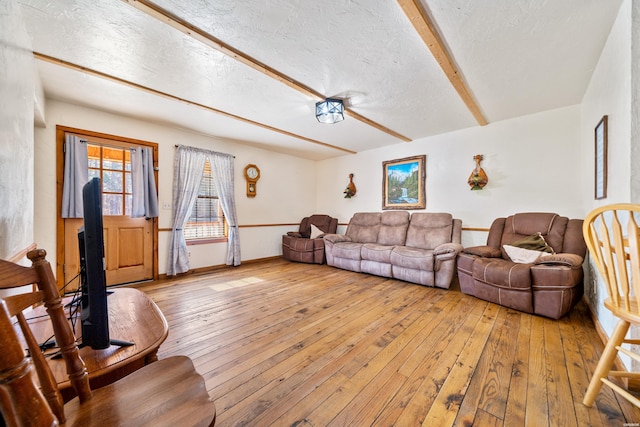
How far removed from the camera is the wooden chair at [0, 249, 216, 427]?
1.70ft

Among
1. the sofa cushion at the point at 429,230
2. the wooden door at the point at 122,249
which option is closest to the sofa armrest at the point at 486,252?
the sofa cushion at the point at 429,230

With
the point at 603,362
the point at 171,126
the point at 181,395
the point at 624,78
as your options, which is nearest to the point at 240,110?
the point at 171,126

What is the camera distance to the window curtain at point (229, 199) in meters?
4.38

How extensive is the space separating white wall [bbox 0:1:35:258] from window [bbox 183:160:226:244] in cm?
222

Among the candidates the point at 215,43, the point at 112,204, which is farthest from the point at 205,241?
the point at 215,43

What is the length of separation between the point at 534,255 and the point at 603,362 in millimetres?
1688

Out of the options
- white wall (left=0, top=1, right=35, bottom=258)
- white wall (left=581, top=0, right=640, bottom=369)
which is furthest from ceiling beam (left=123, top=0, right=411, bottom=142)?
white wall (left=581, top=0, right=640, bottom=369)

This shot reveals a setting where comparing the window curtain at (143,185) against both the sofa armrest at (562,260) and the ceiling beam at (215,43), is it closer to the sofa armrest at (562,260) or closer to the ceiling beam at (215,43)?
the ceiling beam at (215,43)

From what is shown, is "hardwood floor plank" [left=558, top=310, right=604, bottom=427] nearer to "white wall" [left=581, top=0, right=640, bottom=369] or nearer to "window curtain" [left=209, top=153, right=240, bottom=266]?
"white wall" [left=581, top=0, right=640, bottom=369]

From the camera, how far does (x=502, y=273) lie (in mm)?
2555

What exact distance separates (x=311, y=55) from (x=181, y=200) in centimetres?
301

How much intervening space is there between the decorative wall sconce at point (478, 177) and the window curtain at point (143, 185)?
466 cm

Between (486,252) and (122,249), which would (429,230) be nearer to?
(486,252)

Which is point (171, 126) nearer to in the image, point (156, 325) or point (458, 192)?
point (156, 325)
